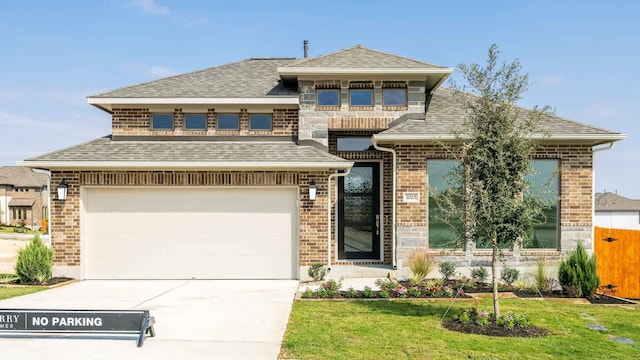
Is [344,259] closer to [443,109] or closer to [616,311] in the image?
[443,109]

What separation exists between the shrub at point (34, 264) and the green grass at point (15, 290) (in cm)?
38

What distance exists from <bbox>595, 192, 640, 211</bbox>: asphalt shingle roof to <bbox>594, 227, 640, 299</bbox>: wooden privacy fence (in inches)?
1908

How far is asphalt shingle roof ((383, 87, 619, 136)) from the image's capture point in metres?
12.2

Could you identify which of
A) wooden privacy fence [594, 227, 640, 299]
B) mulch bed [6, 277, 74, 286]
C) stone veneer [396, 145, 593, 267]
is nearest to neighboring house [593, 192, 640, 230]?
stone veneer [396, 145, 593, 267]

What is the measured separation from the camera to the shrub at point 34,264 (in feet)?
38.2

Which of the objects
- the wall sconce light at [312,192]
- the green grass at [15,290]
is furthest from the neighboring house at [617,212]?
the green grass at [15,290]

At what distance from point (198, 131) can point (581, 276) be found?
10.2 meters

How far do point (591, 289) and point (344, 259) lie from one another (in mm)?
6080

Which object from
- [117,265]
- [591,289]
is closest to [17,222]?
[117,265]

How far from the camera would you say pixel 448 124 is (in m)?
12.8

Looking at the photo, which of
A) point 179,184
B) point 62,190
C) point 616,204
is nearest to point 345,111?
point 179,184

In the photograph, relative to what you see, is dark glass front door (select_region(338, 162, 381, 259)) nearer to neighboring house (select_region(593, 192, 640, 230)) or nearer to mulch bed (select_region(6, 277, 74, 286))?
mulch bed (select_region(6, 277, 74, 286))

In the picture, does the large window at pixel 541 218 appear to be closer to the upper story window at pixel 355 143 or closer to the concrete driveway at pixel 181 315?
the upper story window at pixel 355 143

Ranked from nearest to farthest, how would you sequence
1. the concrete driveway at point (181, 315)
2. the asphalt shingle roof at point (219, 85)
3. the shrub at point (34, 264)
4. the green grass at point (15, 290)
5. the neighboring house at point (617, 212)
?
1. the concrete driveway at point (181, 315)
2. the green grass at point (15, 290)
3. the shrub at point (34, 264)
4. the asphalt shingle roof at point (219, 85)
5. the neighboring house at point (617, 212)
